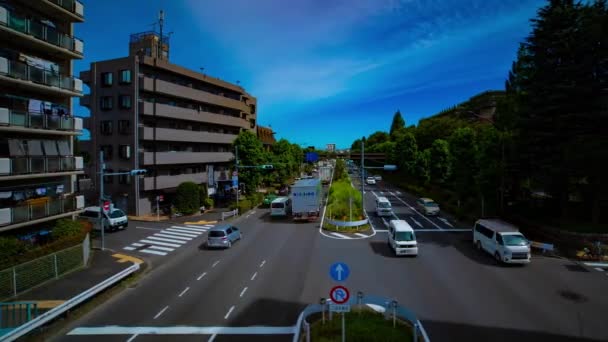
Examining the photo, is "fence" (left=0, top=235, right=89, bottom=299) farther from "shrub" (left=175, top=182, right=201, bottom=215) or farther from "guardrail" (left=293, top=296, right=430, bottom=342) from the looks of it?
"shrub" (left=175, top=182, right=201, bottom=215)

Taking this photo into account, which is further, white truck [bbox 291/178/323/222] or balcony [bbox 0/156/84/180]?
white truck [bbox 291/178/323/222]

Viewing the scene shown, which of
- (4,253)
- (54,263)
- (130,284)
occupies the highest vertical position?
(4,253)

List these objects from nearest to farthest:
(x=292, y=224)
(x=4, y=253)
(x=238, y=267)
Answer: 1. (x=4, y=253)
2. (x=238, y=267)
3. (x=292, y=224)

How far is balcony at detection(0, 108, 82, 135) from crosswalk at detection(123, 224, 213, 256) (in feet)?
27.7

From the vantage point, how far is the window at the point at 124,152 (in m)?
33.2

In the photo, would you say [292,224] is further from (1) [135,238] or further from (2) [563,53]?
(2) [563,53]

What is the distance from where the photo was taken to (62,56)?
64.0ft

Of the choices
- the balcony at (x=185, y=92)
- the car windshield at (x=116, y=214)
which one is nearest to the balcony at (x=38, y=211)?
the car windshield at (x=116, y=214)

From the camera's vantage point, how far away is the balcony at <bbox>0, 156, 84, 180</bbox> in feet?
50.2

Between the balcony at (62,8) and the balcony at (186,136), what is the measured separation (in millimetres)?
14432

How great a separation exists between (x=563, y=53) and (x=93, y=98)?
42.6 metres

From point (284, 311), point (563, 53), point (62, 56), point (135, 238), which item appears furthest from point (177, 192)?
point (563, 53)

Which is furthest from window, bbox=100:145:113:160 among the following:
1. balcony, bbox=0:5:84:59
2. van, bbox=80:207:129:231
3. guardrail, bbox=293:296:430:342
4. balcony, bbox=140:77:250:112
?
guardrail, bbox=293:296:430:342

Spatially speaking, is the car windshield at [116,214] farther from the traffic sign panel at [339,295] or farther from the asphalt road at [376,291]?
the traffic sign panel at [339,295]
